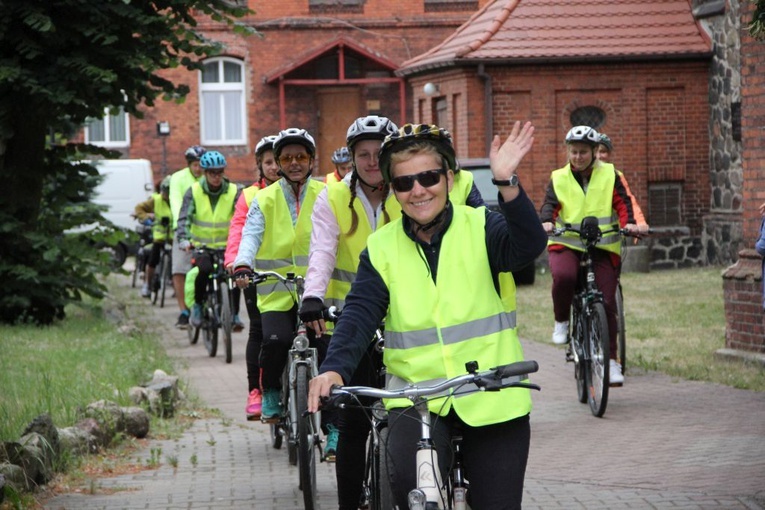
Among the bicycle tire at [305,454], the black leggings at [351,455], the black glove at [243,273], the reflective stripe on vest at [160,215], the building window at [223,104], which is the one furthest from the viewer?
the building window at [223,104]

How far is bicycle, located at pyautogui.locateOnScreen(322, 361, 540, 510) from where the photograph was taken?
448cm

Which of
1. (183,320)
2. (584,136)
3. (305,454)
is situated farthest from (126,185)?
(305,454)

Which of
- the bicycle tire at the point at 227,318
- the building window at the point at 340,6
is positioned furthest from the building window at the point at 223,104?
the bicycle tire at the point at 227,318

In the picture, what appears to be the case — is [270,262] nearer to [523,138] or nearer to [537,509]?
[537,509]

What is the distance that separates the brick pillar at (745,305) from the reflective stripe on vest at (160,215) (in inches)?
366

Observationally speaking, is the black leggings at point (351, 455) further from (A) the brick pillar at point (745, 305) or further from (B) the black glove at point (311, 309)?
(A) the brick pillar at point (745, 305)

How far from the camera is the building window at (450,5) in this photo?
1666 inches

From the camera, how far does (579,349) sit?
36.7 ft

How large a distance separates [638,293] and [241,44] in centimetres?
2232

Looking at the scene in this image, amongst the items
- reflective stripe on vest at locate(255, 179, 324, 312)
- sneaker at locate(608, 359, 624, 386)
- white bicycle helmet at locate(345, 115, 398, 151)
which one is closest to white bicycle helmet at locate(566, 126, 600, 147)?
sneaker at locate(608, 359, 624, 386)

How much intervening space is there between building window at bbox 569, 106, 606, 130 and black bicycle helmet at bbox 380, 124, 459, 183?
23618mm

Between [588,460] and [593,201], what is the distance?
303cm

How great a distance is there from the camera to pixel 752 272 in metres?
12.9

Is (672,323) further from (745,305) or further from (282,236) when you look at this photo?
(282,236)
